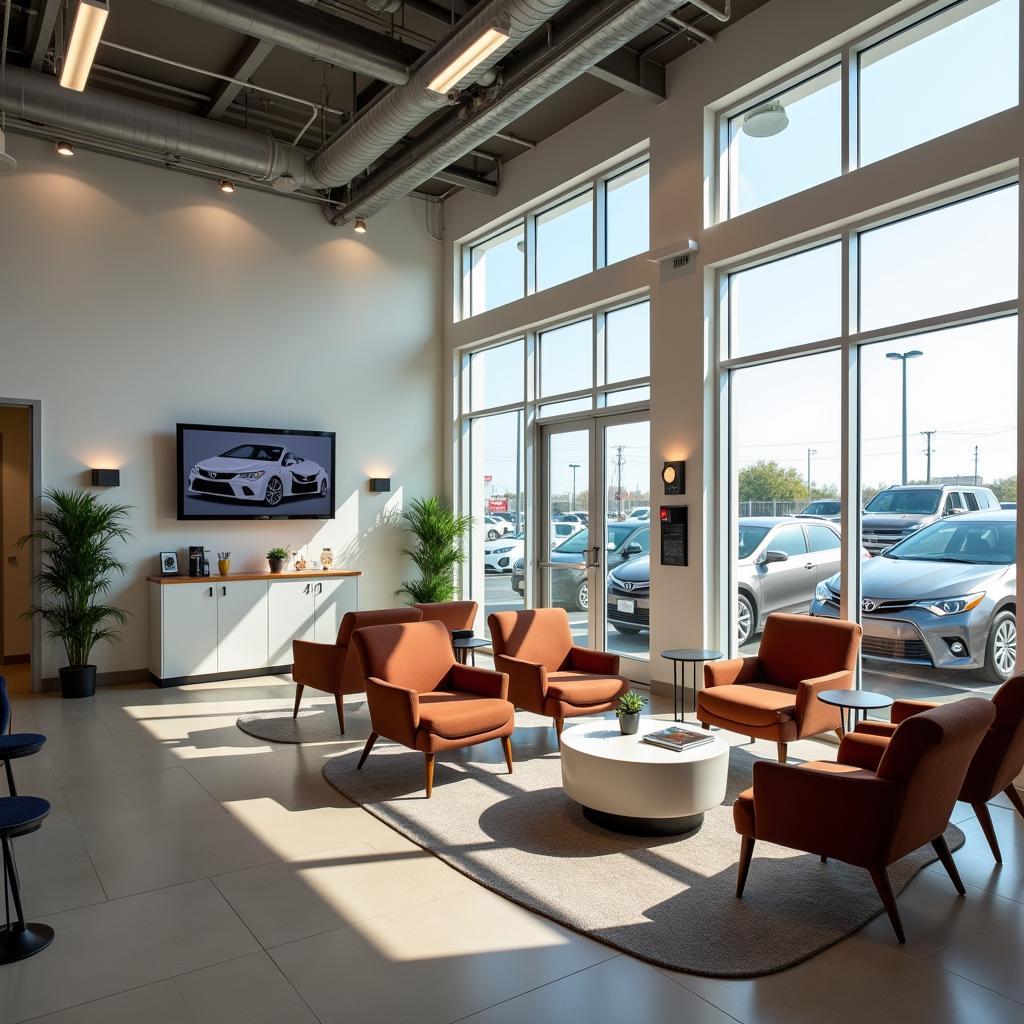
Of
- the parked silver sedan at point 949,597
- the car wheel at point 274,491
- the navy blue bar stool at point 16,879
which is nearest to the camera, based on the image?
the navy blue bar stool at point 16,879

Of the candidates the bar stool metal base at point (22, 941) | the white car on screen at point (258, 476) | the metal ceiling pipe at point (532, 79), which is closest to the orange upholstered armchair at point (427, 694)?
the bar stool metal base at point (22, 941)

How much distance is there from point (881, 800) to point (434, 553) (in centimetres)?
671

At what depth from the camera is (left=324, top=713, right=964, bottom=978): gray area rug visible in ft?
9.93

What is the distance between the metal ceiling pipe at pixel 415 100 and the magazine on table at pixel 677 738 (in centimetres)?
416

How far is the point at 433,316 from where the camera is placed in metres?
9.79

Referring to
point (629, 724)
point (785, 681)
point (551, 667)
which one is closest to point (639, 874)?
point (629, 724)

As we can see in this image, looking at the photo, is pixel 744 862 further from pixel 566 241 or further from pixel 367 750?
pixel 566 241

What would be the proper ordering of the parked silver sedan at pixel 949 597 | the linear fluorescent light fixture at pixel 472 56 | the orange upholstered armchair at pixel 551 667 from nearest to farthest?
the linear fluorescent light fixture at pixel 472 56
the parked silver sedan at pixel 949 597
the orange upholstered armchair at pixel 551 667

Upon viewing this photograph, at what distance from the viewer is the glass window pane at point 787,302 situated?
5906 millimetres

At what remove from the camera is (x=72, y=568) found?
717 centimetres

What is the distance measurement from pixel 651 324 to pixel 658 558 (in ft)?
6.59

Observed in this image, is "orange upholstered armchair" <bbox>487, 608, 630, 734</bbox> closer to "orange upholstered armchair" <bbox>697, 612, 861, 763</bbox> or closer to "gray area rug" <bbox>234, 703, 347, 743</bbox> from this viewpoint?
"orange upholstered armchair" <bbox>697, 612, 861, 763</bbox>

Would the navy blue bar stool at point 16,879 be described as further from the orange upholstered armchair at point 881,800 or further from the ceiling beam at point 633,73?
the ceiling beam at point 633,73

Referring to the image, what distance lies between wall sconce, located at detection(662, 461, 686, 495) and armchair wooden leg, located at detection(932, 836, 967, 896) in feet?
12.3
